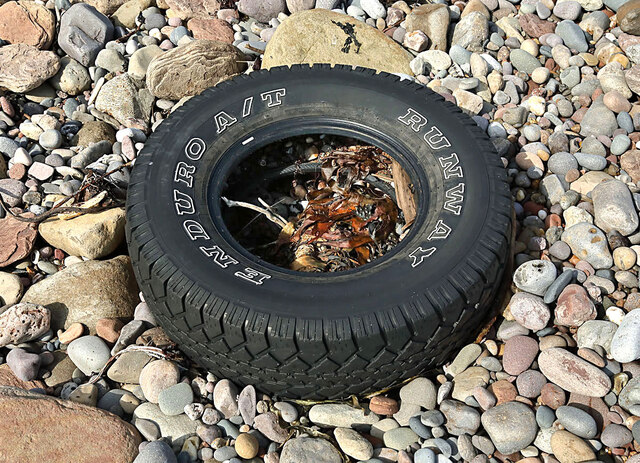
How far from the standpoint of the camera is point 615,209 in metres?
3.79

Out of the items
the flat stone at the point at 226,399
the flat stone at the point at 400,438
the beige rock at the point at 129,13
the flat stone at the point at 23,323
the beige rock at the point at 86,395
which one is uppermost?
the beige rock at the point at 129,13

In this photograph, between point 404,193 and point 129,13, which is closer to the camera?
point 404,193

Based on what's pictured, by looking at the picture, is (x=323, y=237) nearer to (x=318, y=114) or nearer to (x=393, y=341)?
(x=318, y=114)

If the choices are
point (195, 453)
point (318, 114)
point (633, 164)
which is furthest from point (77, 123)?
point (633, 164)

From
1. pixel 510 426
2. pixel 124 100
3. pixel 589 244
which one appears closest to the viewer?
pixel 510 426

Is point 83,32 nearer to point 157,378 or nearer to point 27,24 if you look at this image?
point 27,24

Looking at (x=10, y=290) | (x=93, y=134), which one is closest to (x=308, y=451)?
(x=10, y=290)

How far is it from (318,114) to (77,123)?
1843 mm

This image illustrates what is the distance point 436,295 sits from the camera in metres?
2.98

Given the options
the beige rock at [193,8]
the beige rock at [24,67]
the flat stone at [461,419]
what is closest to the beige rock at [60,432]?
the flat stone at [461,419]

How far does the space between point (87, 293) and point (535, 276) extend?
226 centimetres

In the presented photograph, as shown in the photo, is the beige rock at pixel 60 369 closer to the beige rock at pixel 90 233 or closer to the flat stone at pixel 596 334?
the beige rock at pixel 90 233

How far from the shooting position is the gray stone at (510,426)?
9.68ft

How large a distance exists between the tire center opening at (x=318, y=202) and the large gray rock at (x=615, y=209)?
1.03 meters
